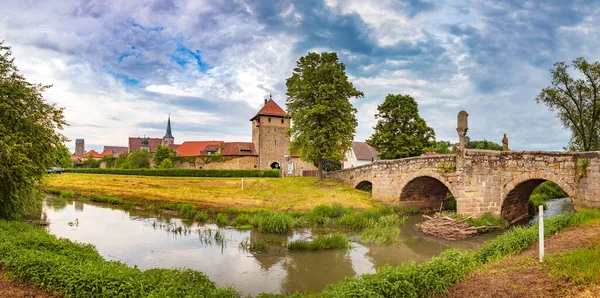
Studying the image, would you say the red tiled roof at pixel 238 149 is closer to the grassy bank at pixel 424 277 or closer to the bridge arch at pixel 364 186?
the bridge arch at pixel 364 186

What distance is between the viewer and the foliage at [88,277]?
20.1ft

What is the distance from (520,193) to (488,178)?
7.45 feet

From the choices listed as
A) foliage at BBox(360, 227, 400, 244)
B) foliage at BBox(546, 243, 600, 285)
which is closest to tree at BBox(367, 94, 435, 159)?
foliage at BBox(360, 227, 400, 244)

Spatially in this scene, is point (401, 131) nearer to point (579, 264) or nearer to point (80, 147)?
point (579, 264)

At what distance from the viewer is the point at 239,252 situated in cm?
1176

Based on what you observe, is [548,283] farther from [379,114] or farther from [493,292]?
[379,114]

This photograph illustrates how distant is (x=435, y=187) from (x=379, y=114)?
1053 cm

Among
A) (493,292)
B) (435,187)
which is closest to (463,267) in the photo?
(493,292)

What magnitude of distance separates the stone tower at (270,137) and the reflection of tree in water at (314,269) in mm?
32452

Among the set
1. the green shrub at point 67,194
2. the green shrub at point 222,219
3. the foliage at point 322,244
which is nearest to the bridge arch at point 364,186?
the green shrub at point 222,219

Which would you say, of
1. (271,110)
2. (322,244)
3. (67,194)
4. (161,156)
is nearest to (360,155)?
(271,110)

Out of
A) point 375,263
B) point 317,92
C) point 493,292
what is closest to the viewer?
point 493,292

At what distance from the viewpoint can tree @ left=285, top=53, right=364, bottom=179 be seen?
81.0 feet

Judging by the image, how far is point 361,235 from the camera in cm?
1453
